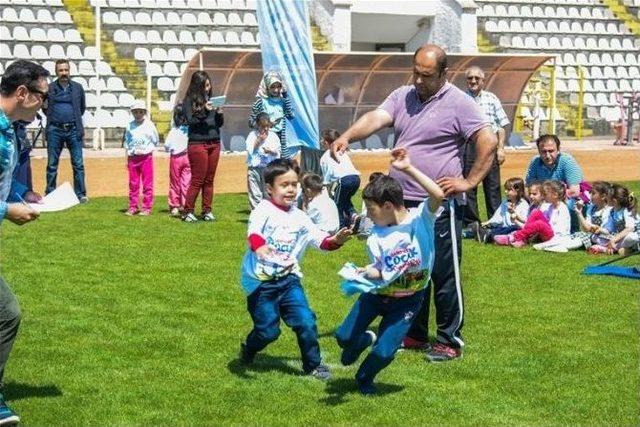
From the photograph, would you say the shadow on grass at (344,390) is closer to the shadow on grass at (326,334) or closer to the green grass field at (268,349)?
the green grass field at (268,349)

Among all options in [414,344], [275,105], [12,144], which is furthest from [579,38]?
[12,144]

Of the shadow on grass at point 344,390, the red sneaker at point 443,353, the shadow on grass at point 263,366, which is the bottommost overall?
the shadow on grass at point 263,366

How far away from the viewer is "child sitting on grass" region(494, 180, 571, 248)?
13.3 meters

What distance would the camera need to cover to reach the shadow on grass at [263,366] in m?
7.73

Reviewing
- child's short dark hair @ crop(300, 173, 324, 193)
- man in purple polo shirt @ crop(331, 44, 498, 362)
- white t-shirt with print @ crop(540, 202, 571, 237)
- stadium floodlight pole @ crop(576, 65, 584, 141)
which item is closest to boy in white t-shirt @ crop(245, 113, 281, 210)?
child's short dark hair @ crop(300, 173, 324, 193)

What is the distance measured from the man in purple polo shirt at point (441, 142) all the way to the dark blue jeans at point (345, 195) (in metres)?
6.36

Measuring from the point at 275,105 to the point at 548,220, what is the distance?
4177mm

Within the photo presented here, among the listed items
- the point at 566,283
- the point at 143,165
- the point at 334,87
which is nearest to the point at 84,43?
the point at 334,87

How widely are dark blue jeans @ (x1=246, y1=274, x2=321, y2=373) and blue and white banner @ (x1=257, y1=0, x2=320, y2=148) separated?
8.90 meters

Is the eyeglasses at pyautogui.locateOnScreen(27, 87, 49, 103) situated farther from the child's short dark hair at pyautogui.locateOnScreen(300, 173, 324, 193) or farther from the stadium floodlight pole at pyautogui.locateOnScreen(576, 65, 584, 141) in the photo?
the stadium floodlight pole at pyautogui.locateOnScreen(576, 65, 584, 141)

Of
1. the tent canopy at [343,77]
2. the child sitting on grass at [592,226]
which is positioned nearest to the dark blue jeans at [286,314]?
the child sitting on grass at [592,226]

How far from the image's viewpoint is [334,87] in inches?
1056

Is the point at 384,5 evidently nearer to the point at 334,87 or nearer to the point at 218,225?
the point at 334,87

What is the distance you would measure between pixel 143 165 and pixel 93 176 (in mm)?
5275
